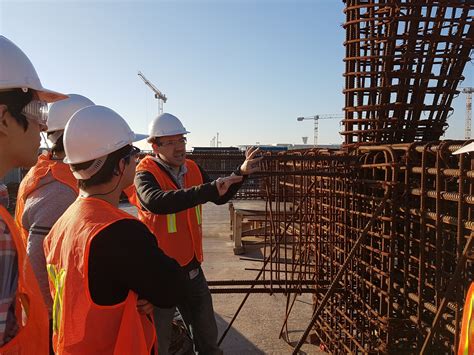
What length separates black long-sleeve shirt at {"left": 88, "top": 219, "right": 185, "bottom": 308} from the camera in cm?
177

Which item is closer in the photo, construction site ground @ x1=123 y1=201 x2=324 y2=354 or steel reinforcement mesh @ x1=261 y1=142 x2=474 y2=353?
steel reinforcement mesh @ x1=261 y1=142 x2=474 y2=353

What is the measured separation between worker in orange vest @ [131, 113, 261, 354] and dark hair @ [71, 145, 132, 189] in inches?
43.4

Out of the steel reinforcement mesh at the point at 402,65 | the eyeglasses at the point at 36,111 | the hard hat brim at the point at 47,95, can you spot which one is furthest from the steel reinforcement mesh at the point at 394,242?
the eyeglasses at the point at 36,111

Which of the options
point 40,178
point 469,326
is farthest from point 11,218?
point 469,326

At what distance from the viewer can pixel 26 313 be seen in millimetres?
1698

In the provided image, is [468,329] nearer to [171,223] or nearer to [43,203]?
[171,223]

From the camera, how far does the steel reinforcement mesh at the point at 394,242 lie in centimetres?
274

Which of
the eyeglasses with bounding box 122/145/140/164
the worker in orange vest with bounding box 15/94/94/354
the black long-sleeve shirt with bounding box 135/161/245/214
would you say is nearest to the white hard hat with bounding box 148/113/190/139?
the black long-sleeve shirt with bounding box 135/161/245/214

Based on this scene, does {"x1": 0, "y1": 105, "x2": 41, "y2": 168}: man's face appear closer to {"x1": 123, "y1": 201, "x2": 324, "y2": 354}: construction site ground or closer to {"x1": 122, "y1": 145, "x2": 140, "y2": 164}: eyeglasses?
{"x1": 122, "y1": 145, "x2": 140, "y2": 164}: eyeglasses

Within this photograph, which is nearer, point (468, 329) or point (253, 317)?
point (468, 329)

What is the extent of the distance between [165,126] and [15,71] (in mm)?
1924

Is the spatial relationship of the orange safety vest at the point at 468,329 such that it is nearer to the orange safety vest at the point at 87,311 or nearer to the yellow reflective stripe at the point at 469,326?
the yellow reflective stripe at the point at 469,326

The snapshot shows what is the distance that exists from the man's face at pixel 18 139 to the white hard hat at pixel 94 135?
31 cm

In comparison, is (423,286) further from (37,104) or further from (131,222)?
(37,104)
